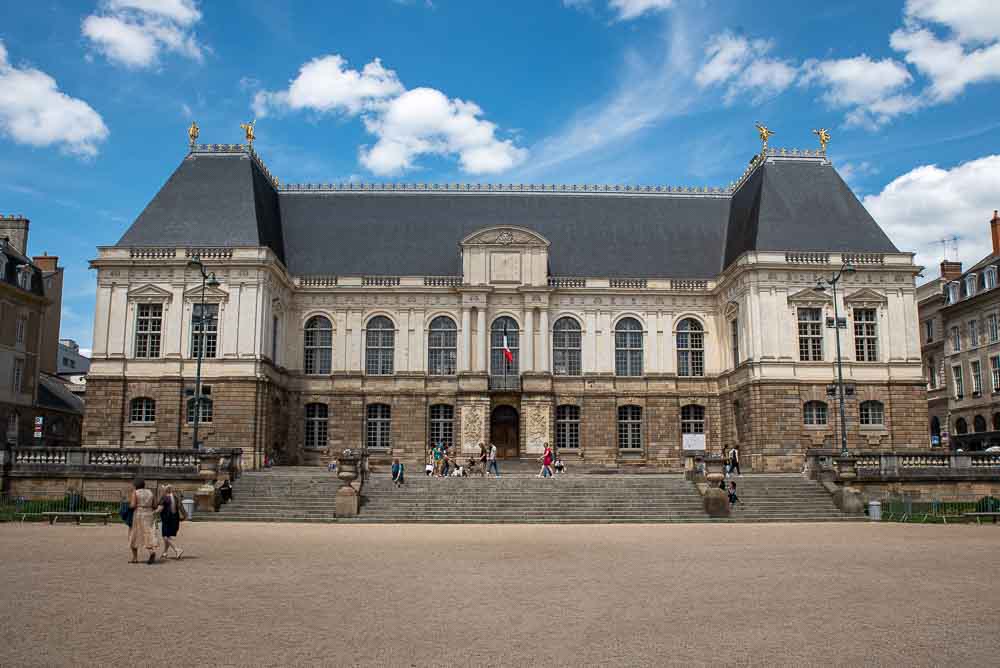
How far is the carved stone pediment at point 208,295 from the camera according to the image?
37.4 m

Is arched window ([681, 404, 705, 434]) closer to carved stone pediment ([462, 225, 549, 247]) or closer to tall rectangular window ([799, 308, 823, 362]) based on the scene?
tall rectangular window ([799, 308, 823, 362])

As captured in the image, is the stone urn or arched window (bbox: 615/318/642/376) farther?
arched window (bbox: 615/318/642/376)

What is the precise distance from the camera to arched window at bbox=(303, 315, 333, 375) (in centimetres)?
4166

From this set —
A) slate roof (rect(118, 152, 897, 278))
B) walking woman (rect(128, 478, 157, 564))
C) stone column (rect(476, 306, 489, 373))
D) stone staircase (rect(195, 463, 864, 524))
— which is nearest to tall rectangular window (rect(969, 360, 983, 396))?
slate roof (rect(118, 152, 897, 278))

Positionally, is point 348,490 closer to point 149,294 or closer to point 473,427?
point 473,427

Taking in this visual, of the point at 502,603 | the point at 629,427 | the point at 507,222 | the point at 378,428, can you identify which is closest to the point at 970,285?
the point at 629,427

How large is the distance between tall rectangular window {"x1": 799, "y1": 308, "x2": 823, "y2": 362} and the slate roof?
10.3 ft

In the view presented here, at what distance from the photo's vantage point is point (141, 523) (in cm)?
1446

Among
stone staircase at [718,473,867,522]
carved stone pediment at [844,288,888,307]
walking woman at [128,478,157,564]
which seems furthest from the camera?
carved stone pediment at [844,288,888,307]

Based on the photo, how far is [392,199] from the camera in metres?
46.5

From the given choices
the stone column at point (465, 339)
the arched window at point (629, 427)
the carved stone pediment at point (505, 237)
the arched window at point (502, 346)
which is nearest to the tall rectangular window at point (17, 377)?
the stone column at point (465, 339)

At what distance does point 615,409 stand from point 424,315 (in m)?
10.1

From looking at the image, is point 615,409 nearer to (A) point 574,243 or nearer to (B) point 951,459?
(A) point 574,243

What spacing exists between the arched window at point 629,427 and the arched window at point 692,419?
6.82 ft
